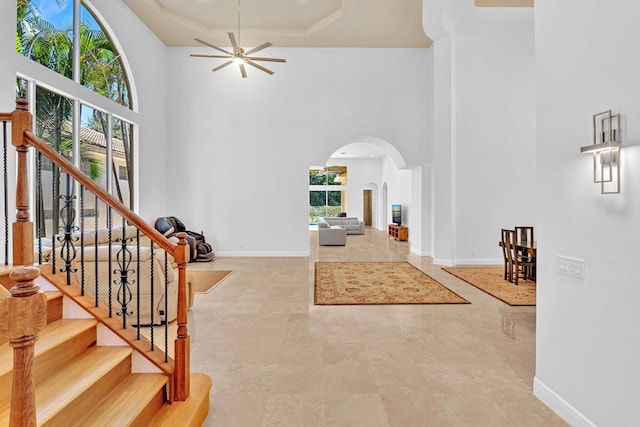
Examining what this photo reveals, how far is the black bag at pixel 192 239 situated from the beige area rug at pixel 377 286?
8.92 feet

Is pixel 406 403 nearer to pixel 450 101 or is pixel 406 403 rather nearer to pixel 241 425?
pixel 241 425

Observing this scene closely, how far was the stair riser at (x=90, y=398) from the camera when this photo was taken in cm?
159

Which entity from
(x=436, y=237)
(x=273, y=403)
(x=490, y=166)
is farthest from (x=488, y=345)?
(x=490, y=166)

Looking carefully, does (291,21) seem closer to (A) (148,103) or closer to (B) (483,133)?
(A) (148,103)

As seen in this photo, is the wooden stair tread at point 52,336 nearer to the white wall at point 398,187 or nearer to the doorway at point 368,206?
the white wall at point 398,187

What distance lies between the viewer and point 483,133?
7.34m

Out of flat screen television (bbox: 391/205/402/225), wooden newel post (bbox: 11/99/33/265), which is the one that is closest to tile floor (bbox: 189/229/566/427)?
wooden newel post (bbox: 11/99/33/265)

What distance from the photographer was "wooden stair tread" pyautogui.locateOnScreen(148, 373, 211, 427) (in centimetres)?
187

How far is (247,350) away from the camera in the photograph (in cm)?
311

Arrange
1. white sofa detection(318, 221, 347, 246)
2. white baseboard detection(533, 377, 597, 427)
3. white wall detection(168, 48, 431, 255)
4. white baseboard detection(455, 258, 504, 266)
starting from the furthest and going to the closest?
white sofa detection(318, 221, 347, 246)
white wall detection(168, 48, 431, 255)
white baseboard detection(455, 258, 504, 266)
white baseboard detection(533, 377, 597, 427)

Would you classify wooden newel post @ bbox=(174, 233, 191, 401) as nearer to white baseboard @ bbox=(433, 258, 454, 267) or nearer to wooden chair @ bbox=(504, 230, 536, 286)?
wooden chair @ bbox=(504, 230, 536, 286)

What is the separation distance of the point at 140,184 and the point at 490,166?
777 cm

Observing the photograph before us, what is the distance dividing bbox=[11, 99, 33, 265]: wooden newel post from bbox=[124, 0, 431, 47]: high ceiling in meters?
6.05

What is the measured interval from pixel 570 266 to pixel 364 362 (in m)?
1.72
